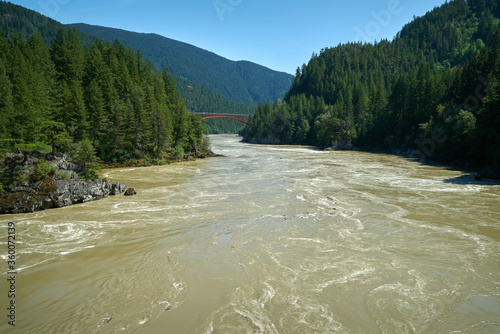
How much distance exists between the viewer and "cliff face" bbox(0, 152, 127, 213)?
1815 centimetres

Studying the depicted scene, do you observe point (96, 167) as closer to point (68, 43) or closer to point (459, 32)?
point (68, 43)

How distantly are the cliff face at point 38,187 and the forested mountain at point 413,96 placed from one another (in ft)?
140

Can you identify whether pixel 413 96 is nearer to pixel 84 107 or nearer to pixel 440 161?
pixel 440 161

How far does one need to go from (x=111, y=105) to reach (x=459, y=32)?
191461mm

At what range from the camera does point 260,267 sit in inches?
417

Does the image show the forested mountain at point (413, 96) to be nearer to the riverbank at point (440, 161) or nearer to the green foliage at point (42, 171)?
the riverbank at point (440, 161)

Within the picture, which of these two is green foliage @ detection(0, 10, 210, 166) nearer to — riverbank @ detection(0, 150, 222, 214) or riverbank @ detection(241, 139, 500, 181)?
riverbank @ detection(0, 150, 222, 214)

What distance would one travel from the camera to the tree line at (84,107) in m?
27.5

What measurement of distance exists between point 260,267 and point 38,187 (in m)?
18.1

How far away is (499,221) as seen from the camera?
16.0 meters

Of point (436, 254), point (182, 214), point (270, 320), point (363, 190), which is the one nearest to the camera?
point (270, 320)

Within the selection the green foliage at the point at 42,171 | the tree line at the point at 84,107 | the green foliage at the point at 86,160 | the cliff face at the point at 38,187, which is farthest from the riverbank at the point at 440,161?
the tree line at the point at 84,107

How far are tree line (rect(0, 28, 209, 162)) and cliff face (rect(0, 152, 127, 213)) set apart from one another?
3.31 meters

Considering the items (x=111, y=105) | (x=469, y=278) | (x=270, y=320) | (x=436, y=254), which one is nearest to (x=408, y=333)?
(x=270, y=320)
